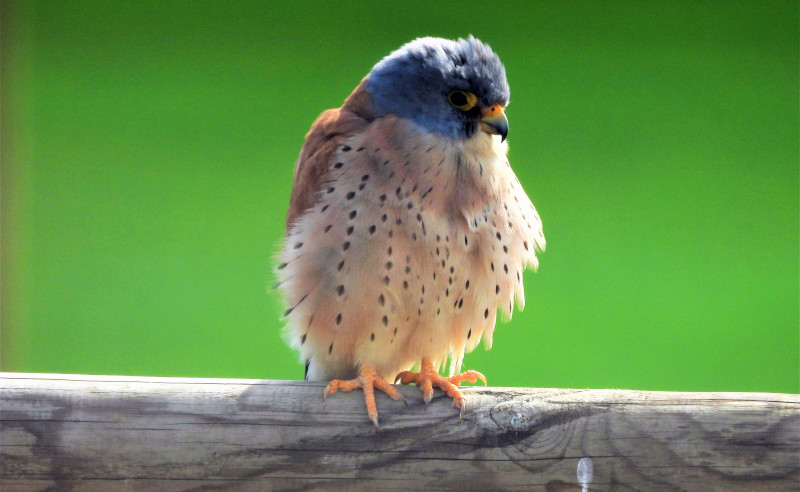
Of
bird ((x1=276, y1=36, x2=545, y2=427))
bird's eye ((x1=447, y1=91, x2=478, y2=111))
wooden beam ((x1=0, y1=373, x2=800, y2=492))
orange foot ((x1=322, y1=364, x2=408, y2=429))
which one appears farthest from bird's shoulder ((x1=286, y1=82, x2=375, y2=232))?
wooden beam ((x1=0, y1=373, x2=800, y2=492))

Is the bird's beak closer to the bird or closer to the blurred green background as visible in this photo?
the bird

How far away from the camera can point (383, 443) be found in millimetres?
1729

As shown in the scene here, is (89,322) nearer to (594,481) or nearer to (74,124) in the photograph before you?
(74,124)

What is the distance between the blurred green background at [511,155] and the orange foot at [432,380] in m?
1.37

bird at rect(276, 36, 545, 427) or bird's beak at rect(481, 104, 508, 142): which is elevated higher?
bird's beak at rect(481, 104, 508, 142)

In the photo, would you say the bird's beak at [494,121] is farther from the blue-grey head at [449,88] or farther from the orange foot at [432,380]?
the orange foot at [432,380]

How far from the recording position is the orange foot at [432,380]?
6.01 feet

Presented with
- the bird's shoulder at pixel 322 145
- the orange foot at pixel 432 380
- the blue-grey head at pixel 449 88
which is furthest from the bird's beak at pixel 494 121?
the orange foot at pixel 432 380

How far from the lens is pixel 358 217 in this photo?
82.0 inches

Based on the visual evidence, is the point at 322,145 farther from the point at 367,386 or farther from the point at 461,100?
the point at 367,386

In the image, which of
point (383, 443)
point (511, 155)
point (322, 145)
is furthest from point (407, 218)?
point (511, 155)

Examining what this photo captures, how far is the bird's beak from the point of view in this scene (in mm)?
2150

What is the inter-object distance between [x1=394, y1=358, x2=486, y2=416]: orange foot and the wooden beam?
2.6 inches

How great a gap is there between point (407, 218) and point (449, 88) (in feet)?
1.13
